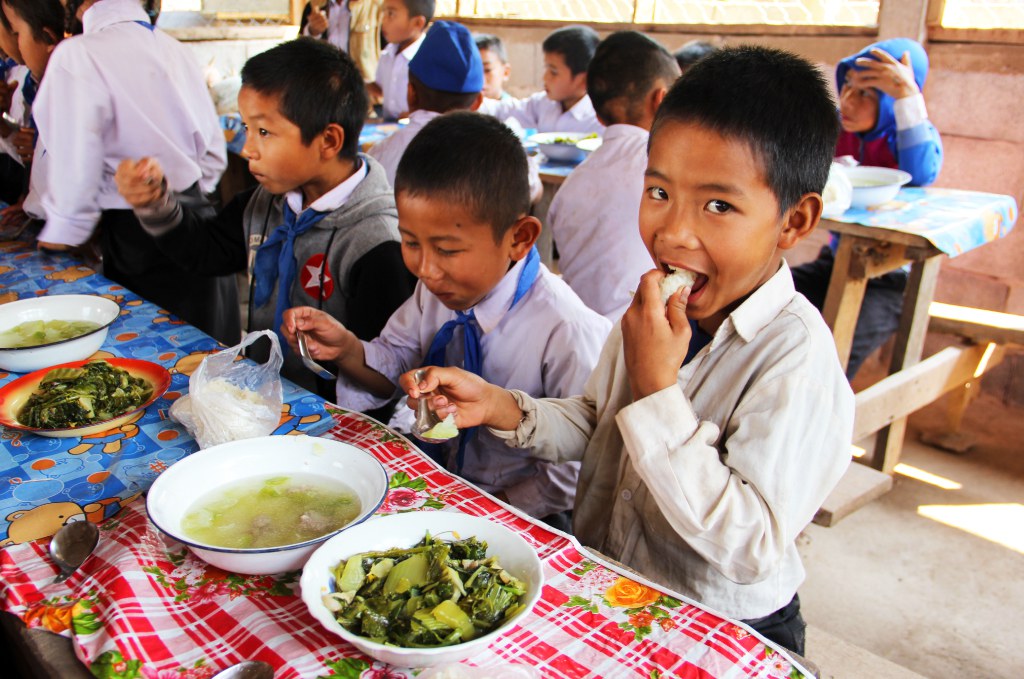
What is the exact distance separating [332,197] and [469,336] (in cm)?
75

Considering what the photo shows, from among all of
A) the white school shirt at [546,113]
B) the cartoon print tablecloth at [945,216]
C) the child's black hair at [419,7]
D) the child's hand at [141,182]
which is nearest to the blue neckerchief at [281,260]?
the child's hand at [141,182]

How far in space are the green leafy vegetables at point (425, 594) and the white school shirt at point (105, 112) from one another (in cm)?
225

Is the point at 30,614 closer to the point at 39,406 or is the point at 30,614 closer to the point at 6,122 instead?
the point at 39,406

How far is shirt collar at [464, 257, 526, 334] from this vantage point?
188 centimetres

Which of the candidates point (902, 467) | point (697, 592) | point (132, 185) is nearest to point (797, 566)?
point (697, 592)

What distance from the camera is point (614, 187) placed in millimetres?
3020

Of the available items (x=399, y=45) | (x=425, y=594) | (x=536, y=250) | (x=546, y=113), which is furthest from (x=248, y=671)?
(x=399, y=45)

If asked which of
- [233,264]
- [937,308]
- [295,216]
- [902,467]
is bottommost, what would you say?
[902,467]

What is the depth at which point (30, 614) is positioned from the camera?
106 centimetres

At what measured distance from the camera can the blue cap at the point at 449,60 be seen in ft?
11.2

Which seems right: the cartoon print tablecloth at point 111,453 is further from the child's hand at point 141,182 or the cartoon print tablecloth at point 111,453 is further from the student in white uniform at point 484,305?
the child's hand at point 141,182

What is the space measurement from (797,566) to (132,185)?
6.70 feet

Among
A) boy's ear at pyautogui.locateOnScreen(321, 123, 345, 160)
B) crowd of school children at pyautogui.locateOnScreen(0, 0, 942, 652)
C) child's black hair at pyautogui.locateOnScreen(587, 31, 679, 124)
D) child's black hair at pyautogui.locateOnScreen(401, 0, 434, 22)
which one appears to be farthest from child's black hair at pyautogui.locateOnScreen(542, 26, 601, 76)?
boy's ear at pyautogui.locateOnScreen(321, 123, 345, 160)

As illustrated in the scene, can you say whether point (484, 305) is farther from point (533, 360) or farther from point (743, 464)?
point (743, 464)
